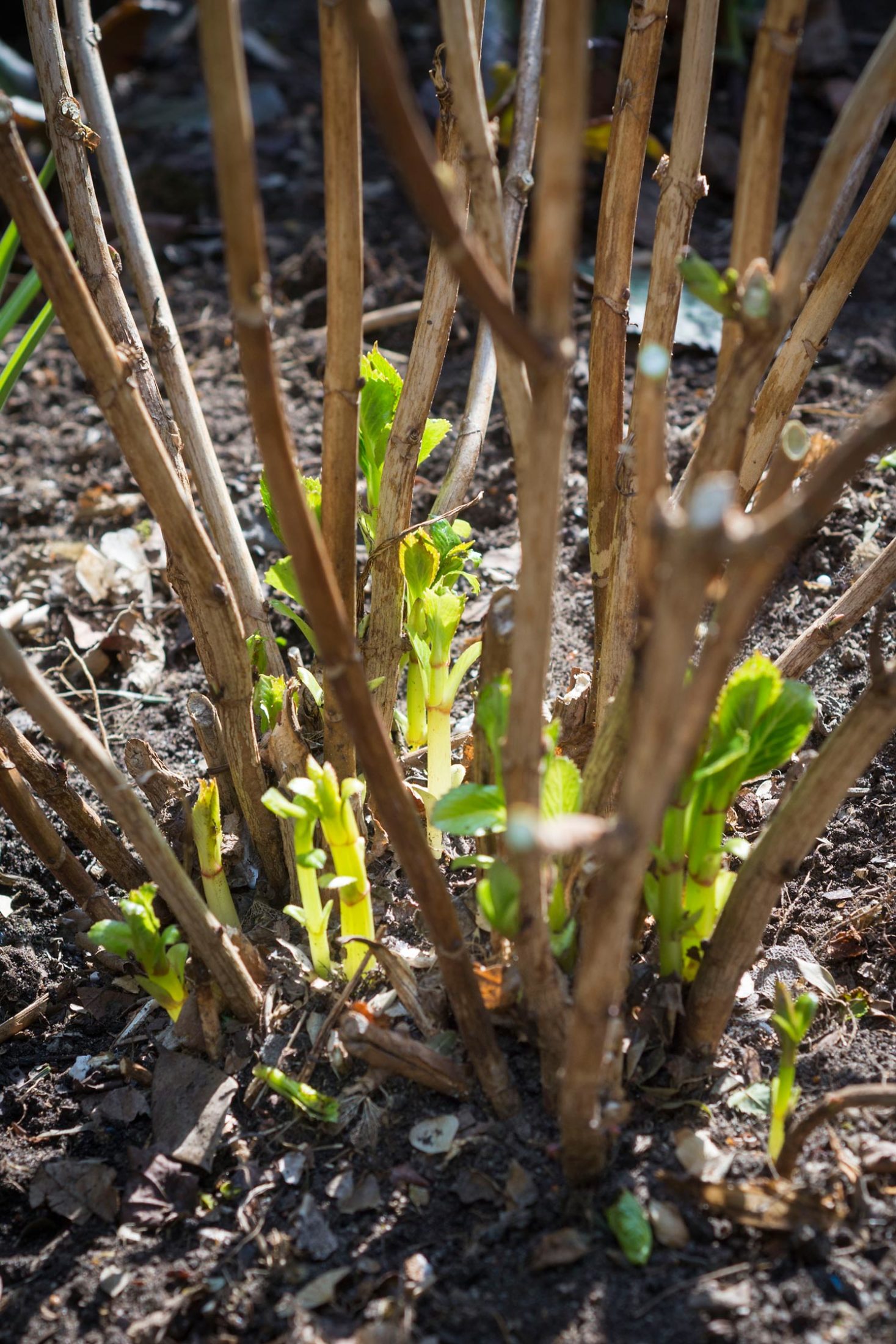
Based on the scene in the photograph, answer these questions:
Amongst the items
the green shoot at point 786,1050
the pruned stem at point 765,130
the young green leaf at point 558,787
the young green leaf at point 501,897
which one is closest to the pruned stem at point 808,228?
the pruned stem at point 765,130

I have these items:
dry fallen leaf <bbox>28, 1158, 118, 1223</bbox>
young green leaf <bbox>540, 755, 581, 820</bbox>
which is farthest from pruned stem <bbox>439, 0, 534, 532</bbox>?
dry fallen leaf <bbox>28, 1158, 118, 1223</bbox>

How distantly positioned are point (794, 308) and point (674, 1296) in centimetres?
93

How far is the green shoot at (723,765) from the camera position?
998 mm

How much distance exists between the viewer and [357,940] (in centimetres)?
117

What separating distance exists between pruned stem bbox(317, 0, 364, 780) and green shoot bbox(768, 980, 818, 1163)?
22.2 inches

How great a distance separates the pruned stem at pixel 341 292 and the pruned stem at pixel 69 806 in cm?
35

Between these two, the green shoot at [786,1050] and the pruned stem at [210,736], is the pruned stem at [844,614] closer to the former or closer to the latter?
the green shoot at [786,1050]

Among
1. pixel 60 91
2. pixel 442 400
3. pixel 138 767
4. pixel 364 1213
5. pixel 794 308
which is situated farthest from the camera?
pixel 442 400

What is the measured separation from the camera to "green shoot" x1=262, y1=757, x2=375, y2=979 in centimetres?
111

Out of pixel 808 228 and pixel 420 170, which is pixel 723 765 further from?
pixel 420 170

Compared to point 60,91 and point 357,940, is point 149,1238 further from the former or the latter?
point 60,91

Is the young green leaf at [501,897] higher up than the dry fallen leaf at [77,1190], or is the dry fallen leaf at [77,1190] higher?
the young green leaf at [501,897]

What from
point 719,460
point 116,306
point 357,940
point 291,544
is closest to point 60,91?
point 116,306

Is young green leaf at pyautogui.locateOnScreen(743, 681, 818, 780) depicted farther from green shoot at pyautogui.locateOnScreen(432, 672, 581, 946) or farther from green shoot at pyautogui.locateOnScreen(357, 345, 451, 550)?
green shoot at pyautogui.locateOnScreen(357, 345, 451, 550)
